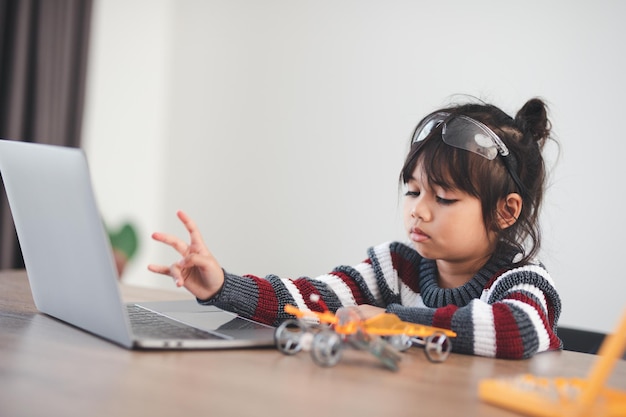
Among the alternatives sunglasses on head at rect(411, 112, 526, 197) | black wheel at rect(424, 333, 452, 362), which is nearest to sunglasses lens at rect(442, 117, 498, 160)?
sunglasses on head at rect(411, 112, 526, 197)

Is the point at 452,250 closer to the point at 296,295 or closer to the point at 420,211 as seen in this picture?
the point at 420,211

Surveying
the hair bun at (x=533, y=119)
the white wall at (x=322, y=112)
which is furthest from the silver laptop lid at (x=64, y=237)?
the white wall at (x=322, y=112)

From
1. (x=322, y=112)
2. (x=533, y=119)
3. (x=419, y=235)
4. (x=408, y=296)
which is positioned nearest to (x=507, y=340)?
(x=419, y=235)

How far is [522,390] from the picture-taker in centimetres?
70

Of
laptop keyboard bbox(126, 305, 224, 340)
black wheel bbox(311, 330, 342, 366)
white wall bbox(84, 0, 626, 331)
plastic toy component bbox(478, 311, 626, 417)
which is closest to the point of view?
plastic toy component bbox(478, 311, 626, 417)

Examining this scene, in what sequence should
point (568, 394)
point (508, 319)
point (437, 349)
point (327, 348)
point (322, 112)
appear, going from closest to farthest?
point (568, 394) < point (327, 348) < point (437, 349) < point (508, 319) < point (322, 112)

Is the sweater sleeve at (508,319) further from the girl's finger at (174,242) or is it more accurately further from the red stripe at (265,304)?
the girl's finger at (174,242)

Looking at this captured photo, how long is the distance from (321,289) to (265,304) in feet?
0.52

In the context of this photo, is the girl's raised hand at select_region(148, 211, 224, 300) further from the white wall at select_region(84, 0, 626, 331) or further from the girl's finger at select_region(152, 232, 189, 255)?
the white wall at select_region(84, 0, 626, 331)

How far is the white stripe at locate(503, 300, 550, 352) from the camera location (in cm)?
106

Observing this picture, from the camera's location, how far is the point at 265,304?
126cm

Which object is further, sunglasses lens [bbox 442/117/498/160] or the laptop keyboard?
sunglasses lens [bbox 442/117/498/160]

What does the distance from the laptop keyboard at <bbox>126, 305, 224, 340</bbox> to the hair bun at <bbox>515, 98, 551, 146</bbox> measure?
0.75 m

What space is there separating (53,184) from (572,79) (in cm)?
230
